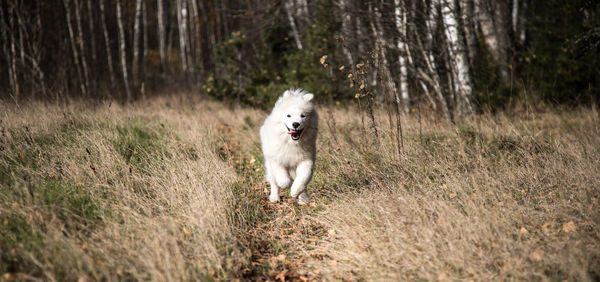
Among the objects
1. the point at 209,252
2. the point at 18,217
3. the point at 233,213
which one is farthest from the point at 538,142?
the point at 18,217

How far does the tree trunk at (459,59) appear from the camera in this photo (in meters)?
7.20

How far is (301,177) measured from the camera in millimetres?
4145

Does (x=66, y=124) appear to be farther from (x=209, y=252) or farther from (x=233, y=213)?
(x=209, y=252)

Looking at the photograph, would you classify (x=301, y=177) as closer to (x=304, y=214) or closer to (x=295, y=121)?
(x=304, y=214)

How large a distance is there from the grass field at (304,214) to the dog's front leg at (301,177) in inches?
11.7

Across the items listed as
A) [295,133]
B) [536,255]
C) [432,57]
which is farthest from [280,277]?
[432,57]

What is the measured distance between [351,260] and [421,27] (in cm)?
676

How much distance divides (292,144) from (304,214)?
0.82 metres

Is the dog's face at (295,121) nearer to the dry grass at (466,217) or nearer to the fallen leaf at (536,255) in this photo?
the dry grass at (466,217)

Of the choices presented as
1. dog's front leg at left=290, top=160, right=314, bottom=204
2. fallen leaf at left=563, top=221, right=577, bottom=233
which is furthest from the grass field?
dog's front leg at left=290, top=160, right=314, bottom=204

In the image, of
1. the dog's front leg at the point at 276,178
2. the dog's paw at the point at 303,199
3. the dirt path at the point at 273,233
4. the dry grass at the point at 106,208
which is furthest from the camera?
the dog's paw at the point at 303,199

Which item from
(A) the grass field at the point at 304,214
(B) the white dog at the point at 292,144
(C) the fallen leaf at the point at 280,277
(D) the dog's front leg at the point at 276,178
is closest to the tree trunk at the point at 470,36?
(A) the grass field at the point at 304,214

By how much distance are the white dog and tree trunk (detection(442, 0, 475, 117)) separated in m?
4.26

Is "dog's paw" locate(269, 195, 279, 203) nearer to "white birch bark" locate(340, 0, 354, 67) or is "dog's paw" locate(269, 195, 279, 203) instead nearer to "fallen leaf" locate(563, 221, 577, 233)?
"fallen leaf" locate(563, 221, 577, 233)
